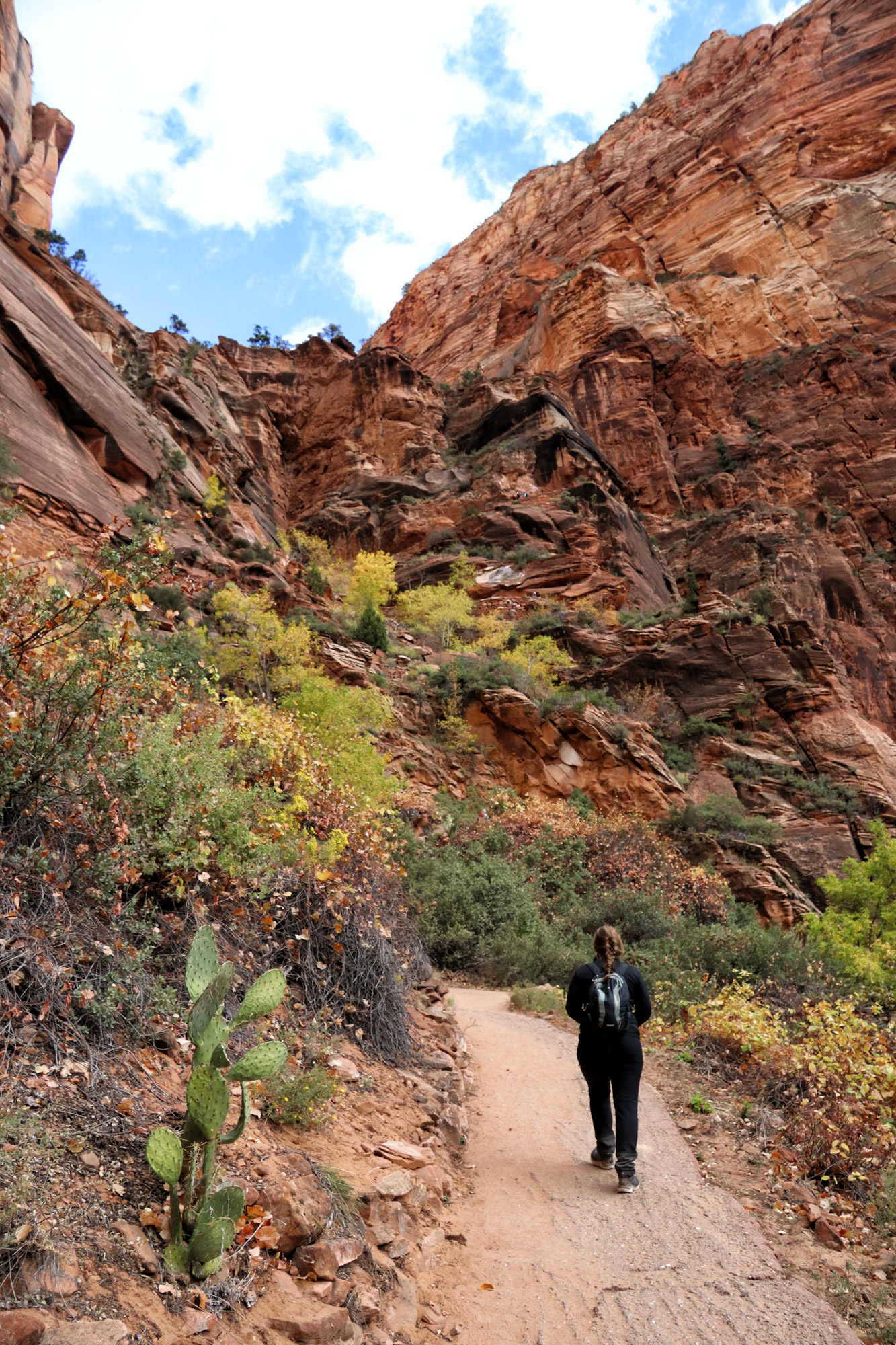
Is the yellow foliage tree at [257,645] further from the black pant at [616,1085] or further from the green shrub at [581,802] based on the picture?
the black pant at [616,1085]

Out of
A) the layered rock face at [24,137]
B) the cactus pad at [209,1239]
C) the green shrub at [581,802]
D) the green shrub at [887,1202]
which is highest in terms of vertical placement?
the layered rock face at [24,137]

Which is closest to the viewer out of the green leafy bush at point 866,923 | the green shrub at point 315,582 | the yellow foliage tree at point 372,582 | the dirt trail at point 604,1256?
the dirt trail at point 604,1256

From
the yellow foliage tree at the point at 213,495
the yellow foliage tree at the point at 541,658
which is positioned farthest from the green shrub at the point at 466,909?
A: the yellow foliage tree at the point at 213,495

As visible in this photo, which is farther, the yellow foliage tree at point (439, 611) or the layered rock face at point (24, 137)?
the layered rock face at point (24, 137)

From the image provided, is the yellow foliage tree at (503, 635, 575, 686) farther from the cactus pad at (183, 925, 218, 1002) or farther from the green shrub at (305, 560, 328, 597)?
the cactus pad at (183, 925, 218, 1002)

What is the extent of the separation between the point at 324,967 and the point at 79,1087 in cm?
241

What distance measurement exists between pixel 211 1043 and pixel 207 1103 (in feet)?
0.69

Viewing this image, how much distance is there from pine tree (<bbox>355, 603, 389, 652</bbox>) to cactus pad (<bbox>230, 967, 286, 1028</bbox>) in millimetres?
20109

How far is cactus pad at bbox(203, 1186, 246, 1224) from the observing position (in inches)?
95.7

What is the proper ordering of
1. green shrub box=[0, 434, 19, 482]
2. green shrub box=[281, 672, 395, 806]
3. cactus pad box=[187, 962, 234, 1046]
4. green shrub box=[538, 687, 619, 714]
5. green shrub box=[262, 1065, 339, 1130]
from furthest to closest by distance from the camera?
green shrub box=[538, 687, 619, 714], green shrub box=[0, 434, 19, 482], green shrub box=[281, 672, 395, 806], green shrub box=[262, 1065, 339, 1130], cactus pad box=[187, 962, 234, 1046]

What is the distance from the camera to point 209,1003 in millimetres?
2719

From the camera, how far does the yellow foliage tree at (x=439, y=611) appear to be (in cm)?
3008

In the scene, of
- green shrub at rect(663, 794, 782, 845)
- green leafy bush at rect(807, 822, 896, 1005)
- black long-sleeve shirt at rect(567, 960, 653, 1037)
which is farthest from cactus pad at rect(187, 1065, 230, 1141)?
green shrub at rect(663, 794, 782, 845)

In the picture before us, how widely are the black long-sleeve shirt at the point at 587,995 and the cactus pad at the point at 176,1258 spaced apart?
274cm
